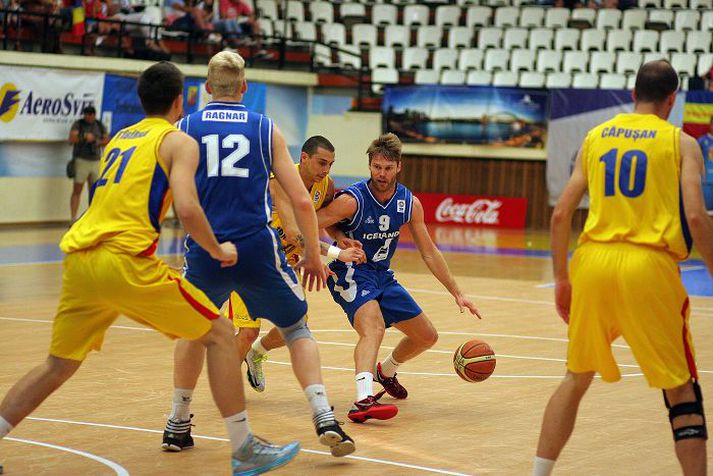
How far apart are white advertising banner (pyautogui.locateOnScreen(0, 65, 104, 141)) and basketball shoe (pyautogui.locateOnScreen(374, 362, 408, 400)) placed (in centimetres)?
1418

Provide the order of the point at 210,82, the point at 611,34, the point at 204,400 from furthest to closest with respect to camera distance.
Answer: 1. the point at 611,34
2. the point at 204,400
3. the point at 210,82

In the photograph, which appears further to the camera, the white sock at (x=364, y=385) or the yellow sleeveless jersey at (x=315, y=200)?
the yellow sleeveless jersey at (x=315, y=200)

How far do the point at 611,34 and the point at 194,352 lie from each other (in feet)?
67.4

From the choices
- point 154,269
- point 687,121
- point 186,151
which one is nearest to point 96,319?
point 154,269

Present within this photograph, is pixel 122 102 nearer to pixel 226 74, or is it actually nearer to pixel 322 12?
pixel 322 12

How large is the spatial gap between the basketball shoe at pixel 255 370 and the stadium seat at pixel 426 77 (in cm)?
1842

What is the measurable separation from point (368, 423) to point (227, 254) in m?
2.17

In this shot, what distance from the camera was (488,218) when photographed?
999 inches

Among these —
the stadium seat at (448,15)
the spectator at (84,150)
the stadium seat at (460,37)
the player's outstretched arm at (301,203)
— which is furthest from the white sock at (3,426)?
the stadium seat at (448,15)

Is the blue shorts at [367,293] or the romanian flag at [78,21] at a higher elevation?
the romanian flag at [78,21]

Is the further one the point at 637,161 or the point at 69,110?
the point at 69,110

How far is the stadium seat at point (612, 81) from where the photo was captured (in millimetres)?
24547

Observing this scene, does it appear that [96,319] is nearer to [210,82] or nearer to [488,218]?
[210,82]

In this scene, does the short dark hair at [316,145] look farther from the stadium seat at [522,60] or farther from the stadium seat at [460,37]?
the stadium seat at [460,37]
